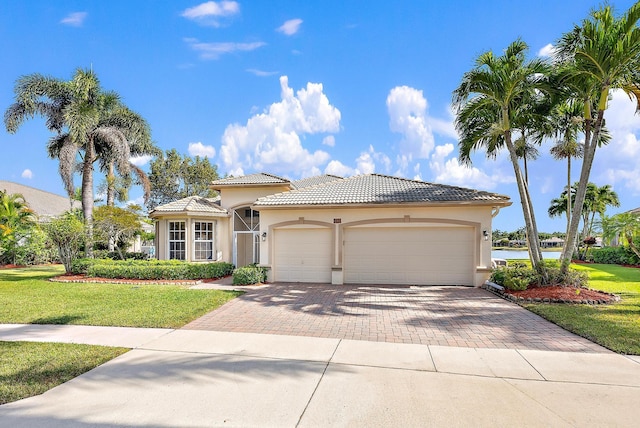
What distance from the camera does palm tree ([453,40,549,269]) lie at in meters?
10.9

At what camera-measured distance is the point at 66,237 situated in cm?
1501

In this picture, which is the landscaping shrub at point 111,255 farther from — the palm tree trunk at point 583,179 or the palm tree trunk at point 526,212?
the palm tree trunk at point 583,179

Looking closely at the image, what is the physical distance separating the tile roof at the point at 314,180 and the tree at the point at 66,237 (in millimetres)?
11128

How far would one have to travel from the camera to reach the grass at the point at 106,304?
7.81 m

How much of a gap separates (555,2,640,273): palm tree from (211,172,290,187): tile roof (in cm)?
1207

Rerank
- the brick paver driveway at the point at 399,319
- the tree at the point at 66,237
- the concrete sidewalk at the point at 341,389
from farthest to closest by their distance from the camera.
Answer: the tree at the point at 66,237 → the brick paver driveway at the point at 399,319 → the concrete sidewalk at the point at 341,389

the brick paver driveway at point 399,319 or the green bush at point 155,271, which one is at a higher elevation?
the green bush at point 155,271

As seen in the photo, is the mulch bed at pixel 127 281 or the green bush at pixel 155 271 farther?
the green bush at pixel 155 271

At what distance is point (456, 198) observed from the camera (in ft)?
41.0

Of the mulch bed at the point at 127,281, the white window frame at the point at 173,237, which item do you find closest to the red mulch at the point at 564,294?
the mulch bed at the point at 127,281

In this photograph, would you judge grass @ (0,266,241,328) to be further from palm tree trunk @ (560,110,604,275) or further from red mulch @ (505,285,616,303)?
palm tree trunk @ (560,110,604,275)

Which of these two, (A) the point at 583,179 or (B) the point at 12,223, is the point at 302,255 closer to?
(A) the point at 583,179

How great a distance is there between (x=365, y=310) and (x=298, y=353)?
11.9 ft

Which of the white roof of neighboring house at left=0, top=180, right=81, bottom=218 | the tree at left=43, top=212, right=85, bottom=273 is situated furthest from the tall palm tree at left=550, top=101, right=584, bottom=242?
the white roof of neighboring house at left=0, top=180, right=81, bottom=218
